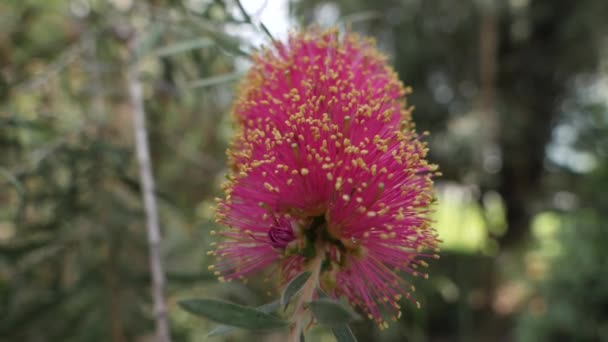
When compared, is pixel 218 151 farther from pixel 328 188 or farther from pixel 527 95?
pixel 527 95

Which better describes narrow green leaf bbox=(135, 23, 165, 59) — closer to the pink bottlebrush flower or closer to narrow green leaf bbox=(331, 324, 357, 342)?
the pink bottlebrush flower

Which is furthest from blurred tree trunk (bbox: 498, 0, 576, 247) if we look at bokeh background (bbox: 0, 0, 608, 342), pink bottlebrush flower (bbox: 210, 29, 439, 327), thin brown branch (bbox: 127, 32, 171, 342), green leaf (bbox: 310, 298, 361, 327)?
green leaf (bbox: 310, 298, 361, 327)

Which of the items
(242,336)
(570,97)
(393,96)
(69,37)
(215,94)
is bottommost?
(242,336)

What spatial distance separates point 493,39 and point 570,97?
5.51ft

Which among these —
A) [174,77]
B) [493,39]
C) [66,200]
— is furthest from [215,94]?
[493,39]

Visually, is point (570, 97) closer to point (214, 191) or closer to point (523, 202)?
point (523, 202)

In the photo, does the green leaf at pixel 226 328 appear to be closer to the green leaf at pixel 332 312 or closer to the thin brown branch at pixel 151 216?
the green leaf at pixel 332 312

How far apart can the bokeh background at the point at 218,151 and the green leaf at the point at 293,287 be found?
36 centimetres

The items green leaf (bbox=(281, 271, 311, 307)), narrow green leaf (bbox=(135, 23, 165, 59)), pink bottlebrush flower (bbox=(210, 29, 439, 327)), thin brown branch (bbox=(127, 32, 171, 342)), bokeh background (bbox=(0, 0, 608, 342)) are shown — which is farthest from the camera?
bokeh background (bbox=(0, 0, 608, 342))

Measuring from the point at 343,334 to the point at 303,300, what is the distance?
73 mm

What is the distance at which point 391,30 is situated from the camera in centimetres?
554

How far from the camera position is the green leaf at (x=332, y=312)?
535 millimetres

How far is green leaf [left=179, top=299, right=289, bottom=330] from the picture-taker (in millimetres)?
503

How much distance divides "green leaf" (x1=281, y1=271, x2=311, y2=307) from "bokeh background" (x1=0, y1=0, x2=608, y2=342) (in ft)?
1.19
